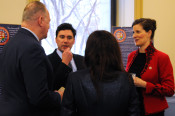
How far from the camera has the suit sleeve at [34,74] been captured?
1.24 m

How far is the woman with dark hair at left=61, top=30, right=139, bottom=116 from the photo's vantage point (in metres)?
1.23

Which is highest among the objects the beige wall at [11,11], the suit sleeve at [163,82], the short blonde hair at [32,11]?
the beige wall at [11,11]

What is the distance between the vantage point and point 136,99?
1323 millimetres

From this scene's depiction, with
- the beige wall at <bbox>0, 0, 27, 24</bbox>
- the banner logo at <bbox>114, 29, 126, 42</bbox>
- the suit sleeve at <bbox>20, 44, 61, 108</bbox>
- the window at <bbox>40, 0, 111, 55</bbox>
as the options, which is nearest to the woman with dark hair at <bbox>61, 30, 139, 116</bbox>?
the suit sleeve at <bbox>20, 44, 61, 108</bbox>

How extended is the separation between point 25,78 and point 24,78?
0.01m

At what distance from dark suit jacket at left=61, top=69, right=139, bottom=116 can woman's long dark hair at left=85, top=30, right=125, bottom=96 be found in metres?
0.04

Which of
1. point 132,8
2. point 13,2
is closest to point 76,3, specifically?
point 132,8

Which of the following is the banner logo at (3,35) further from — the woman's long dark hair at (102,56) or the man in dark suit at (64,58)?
the woman's long dark hair at (102,56)

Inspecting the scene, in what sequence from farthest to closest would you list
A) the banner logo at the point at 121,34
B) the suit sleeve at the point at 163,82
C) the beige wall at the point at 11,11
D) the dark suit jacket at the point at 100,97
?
the banner logo at the point at 121,34 → the beige wall at the point at 11,11 → the suit sleeve at the point at 163,82 → the dark suit jacket at the point at 100,97

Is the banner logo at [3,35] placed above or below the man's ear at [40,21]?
below

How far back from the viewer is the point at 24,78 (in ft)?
4.13

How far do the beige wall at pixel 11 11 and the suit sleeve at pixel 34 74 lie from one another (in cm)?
167

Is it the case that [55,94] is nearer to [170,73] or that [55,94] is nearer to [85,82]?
[85,82]

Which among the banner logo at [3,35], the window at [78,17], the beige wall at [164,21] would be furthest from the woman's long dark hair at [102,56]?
the beige wall at [164,21]
